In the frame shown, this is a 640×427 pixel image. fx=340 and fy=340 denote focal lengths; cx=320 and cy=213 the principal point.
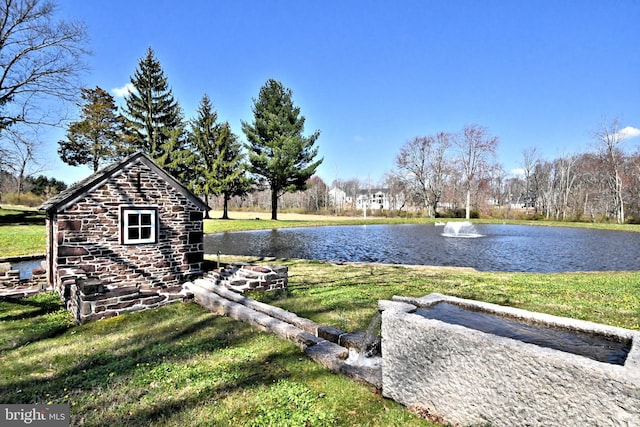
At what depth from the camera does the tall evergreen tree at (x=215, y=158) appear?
37.2 meters

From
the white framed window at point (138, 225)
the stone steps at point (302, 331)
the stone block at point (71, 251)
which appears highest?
the white framed window at point (138, 225)

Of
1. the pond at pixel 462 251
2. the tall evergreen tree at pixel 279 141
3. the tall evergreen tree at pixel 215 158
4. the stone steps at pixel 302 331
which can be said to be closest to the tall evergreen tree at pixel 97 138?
the tall evergreen tree at pixel 215 158

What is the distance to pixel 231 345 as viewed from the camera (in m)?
5.14

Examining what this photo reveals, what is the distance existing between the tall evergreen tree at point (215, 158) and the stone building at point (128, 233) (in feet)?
91.0

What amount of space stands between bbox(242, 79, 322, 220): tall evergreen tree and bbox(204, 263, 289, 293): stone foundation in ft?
87.2

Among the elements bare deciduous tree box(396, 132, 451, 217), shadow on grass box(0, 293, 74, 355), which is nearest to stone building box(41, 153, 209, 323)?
shadow on grass box(0, 293, 74, 355)

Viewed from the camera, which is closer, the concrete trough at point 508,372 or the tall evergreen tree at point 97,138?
the concrete trough at point 508,372

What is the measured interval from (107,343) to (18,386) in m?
1.35

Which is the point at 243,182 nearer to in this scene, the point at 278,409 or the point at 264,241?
the point at 264,241

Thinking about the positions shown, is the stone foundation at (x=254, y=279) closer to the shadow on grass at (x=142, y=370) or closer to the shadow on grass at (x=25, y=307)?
the shadow on grass at (x=142, y=370)

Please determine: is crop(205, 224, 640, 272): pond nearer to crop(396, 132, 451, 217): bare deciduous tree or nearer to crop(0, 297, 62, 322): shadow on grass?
crop(0, 297, 62, 322): shadow on grass

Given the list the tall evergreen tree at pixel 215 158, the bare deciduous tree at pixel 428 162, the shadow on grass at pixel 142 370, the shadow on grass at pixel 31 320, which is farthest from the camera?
the bare deciduous tree at pixel 428 162

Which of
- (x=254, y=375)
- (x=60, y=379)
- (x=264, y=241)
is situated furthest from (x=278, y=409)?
(x=264, y=241)

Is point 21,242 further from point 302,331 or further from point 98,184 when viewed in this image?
point 302,331
